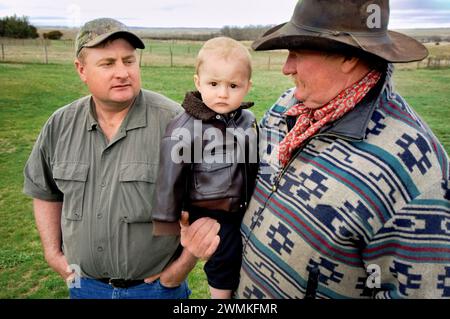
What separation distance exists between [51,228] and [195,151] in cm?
149

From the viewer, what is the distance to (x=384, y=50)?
183 cm

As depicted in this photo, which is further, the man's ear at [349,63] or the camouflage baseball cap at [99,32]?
the camouflage baseball cap at [99,32]

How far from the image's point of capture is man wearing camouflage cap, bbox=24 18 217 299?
2.70m

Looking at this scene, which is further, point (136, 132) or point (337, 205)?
point (136, 132)

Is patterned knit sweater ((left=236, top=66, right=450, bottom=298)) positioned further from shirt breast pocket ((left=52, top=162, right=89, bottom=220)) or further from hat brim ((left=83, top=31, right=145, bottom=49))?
hat brim ((left=83, top=31, right=145, bottom=49))

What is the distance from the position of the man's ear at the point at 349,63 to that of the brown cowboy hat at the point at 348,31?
7 centimetres

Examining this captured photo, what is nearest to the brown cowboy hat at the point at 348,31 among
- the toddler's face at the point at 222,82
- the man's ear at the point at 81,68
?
the toddler's face at the point at 222,82

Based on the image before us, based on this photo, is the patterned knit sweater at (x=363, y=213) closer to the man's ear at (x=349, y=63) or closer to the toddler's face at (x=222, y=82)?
the man's ear at (x=349, y=63)

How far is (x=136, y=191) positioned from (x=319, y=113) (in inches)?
54.6

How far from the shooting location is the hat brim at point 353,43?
1799 mm

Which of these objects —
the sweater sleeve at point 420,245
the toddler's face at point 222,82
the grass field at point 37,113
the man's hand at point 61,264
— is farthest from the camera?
the grass field at point 37,113

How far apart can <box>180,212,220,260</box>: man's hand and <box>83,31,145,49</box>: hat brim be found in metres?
1.37

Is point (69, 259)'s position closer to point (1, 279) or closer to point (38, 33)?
point (1, 279)
